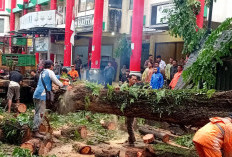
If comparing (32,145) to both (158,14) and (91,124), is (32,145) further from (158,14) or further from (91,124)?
(158,14)

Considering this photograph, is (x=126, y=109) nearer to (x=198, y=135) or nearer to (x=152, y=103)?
(x=152, y=103)

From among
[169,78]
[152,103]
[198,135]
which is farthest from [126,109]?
[169,78]

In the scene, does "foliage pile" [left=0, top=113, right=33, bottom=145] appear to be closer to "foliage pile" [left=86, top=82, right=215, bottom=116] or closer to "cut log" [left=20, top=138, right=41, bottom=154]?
"cut log" [left=20, top=138, right=41, bottom=154]

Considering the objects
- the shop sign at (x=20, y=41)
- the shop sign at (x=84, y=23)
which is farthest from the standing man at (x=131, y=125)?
the shop sign at (x=84, y=23)

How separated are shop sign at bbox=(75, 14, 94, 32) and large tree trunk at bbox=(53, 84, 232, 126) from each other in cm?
1522

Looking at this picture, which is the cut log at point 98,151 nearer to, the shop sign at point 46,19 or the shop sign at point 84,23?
the shop sign at point 84,23

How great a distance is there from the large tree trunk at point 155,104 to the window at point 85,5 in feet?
57.6

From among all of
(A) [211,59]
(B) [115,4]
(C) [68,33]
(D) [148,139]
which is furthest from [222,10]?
(C) [68,33]

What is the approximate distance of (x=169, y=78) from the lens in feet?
42.5

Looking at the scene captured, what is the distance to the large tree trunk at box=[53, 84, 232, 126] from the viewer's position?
19.6 ft

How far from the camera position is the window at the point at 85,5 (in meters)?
23.8

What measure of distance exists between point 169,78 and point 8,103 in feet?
21.2

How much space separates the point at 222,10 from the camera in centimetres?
1587

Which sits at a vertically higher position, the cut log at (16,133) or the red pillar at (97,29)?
the red pillar at (97,29)
